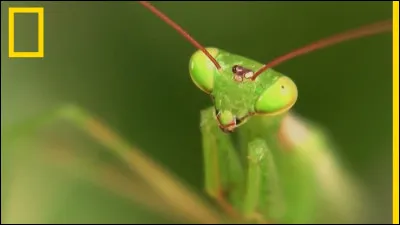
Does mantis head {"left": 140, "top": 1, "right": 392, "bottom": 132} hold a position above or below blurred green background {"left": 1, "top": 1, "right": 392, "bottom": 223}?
below

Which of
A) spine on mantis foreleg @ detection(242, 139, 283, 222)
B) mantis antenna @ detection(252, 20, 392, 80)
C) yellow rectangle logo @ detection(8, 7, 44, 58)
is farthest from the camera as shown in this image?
yellow rectangle logo @ detection(8, 7, 44, 58)

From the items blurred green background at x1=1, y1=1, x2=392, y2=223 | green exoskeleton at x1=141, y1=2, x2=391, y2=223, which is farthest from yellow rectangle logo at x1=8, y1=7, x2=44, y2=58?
green exoskeleton at x1=141, y1=2, x2=391, y2=223

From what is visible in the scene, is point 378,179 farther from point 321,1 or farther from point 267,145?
point 267,145

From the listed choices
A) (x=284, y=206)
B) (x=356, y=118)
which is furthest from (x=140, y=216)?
(x=356, y=118)

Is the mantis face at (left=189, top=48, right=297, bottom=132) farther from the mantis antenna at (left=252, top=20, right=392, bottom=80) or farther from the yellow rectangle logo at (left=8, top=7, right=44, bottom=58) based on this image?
the yellow rectangle logo at (left=8, top=7, right=44, bottom=58)

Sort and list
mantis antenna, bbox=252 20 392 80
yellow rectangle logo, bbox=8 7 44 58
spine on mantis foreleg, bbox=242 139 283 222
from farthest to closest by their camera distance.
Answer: yellow rectangle logo, bbox=8 7 44 58 < spine on mantis foreleg, bbox=242 139 283 222 < mantis antenna, bbox=252 20 392 80

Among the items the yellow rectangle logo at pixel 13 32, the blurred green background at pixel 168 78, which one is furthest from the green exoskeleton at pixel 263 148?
the yellow rectangle logo at pixel 13 32
